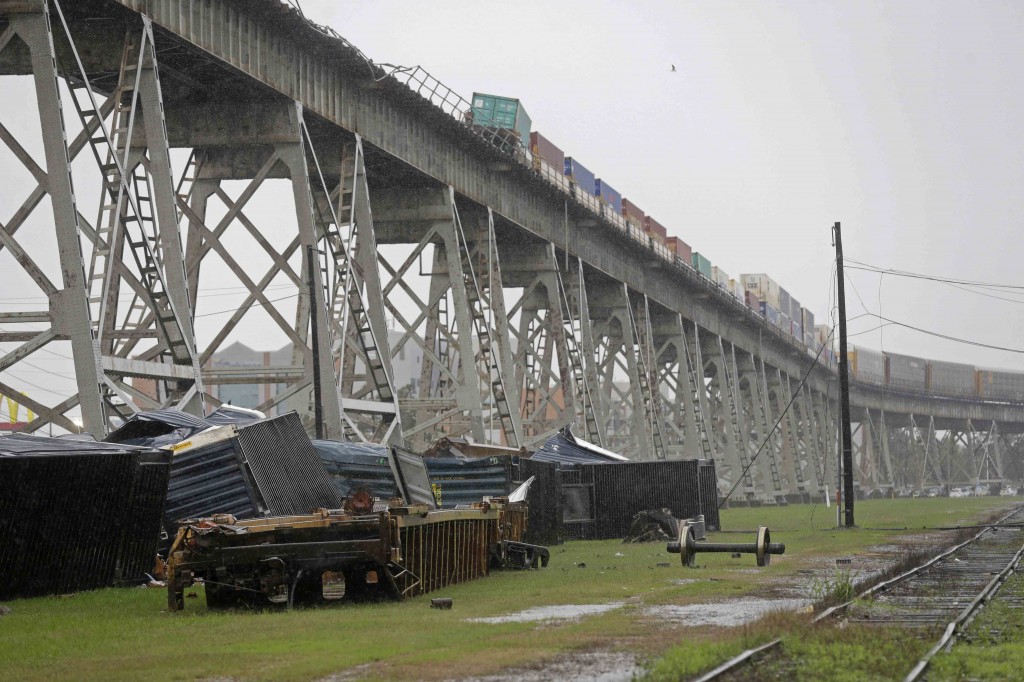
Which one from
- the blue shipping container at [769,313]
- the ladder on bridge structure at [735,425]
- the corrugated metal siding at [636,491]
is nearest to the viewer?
the corrugated metal siding at [636,491]

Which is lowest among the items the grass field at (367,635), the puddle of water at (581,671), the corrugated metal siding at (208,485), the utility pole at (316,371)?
the puddle of water at (581,671)

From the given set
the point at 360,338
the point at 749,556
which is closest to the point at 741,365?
the point at 360,338

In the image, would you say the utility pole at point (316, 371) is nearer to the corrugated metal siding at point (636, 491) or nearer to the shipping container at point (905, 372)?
the corrugated metal siding at point (636, 491)

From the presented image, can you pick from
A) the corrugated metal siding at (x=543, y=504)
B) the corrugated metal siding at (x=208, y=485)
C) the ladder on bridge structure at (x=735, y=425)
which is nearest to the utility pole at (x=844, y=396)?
the corrugated metal siding at (x=543, y=504)

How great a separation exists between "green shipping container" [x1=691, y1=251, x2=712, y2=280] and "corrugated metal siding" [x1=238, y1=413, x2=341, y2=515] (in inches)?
2415

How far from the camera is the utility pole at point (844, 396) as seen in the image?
40.7 meters

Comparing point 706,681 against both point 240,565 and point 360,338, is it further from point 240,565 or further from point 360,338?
point 360,338

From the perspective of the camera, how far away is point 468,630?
13305mm

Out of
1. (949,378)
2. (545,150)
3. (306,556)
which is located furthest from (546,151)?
(949,378)

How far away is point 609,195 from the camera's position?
67.6 m

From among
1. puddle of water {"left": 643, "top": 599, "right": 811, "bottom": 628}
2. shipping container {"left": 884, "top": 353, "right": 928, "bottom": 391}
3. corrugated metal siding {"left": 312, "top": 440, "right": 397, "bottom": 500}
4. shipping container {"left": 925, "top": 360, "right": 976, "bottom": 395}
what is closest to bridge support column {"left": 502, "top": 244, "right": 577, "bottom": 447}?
corrugated metal siding {"left": 312, "top": 440, "right": 397, "bottom": 500}

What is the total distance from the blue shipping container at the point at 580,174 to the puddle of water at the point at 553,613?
4525cm

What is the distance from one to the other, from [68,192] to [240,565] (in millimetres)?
9851

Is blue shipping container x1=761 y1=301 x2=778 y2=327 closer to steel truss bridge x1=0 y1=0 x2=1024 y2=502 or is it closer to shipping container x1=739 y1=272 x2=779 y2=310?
shipping container x1=739 y1=272 x2=779 y2=310
